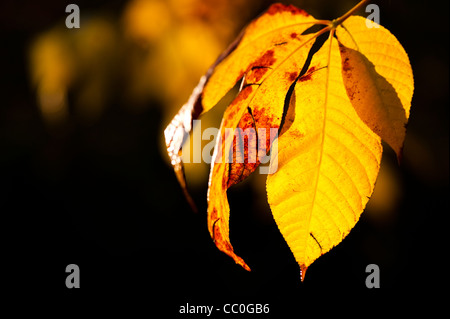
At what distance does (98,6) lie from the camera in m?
1.45

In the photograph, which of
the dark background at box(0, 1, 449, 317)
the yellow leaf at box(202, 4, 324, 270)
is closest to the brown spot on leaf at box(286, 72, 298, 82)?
the yellow leaf at box(202, 4, 324, 270)

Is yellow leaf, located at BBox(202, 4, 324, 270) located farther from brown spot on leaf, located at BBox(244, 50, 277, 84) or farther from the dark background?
the dark background

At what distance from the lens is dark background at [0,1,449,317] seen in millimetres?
2199

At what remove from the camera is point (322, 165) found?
44cm

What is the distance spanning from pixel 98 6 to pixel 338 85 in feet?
4.00

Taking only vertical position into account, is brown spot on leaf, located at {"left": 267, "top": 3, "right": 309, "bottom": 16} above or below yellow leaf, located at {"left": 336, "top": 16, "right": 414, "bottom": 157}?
above

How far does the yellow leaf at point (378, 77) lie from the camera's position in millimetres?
392

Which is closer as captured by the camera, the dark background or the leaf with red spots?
the leaf with red spots

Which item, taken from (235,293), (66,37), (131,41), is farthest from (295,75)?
(235,293)

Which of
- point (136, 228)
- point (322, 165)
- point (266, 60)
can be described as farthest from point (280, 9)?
point (136, 228)

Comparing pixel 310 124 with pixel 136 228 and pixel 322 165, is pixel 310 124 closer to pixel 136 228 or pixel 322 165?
pixel 322 165

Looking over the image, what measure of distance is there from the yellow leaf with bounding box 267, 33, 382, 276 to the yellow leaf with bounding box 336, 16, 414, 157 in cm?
1

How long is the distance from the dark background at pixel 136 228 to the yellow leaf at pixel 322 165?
153 cm

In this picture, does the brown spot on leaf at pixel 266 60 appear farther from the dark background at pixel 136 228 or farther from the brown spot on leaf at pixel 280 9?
the dark background at pixel 136 228
